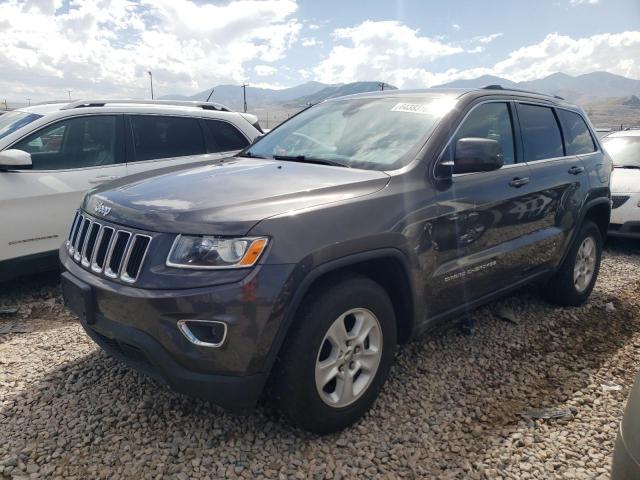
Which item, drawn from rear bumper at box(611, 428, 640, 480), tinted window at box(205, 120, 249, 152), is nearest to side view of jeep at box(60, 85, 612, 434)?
rear bumper at box(611, 428, 640, 480)

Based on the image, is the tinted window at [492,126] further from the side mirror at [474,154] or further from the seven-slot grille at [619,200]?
the seven-slot grille at [619,200]

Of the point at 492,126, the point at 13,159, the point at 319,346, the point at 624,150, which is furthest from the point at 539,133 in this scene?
the point at 624,150

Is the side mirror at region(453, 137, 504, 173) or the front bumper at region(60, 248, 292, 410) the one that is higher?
the side mirror at region(453, 137, 504, 173)

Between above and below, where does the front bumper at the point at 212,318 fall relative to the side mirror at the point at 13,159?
below

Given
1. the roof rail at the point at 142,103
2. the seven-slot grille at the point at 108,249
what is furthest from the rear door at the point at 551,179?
the roof rail at the point at 142,103

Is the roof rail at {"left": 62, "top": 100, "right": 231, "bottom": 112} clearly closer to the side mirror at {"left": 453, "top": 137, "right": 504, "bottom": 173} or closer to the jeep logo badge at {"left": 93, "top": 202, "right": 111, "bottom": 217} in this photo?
the jeep logo badge at {"left": 93, "top": 202, "right": 111, "bottom": 217}

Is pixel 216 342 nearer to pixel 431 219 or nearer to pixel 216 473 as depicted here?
pixel 216 473

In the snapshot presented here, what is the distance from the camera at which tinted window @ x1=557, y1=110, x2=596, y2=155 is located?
4.29m

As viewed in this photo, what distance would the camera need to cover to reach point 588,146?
15.0 feet

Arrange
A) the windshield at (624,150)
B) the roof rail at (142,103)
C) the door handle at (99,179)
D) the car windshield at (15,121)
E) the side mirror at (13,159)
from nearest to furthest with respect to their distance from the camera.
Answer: the side mirror at (13,159)
the car windshield at (15,121)
the door handle at (99,179)
the roof rail at (142,103)
the windshield at (624,150)

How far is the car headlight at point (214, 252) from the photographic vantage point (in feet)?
6.89

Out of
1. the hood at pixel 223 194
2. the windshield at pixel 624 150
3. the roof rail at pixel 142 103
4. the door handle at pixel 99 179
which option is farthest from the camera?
the windshield at pixel 624 150

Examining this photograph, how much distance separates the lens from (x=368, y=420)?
274 centimetres

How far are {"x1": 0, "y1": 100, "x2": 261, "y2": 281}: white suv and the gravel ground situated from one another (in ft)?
2.40
